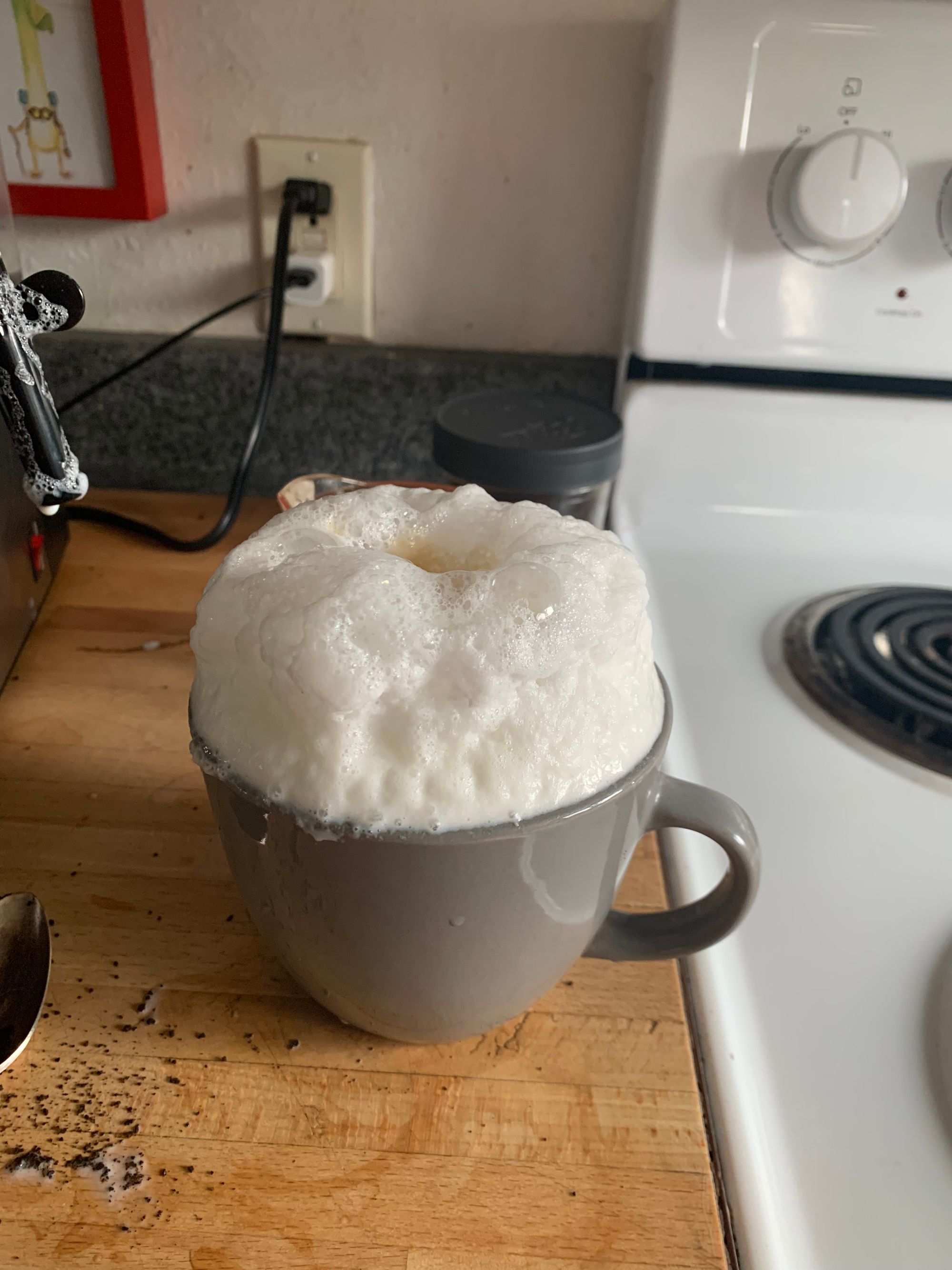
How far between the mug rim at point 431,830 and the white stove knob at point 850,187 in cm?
38

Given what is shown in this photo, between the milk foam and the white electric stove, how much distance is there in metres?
0.13

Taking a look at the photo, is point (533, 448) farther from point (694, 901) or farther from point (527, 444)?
point (694, 901)

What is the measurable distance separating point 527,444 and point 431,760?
293 millimetres

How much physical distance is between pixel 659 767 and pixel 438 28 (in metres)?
0.52

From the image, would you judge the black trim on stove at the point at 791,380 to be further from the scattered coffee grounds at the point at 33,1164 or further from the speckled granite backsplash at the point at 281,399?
the scattered coffee grounds at the point at 33,1164

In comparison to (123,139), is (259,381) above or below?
below

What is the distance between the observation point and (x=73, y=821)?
388 millimetres

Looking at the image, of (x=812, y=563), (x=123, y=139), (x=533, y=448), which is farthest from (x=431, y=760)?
(x=123, y=139)

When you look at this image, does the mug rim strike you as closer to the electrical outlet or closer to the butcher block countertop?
the butcher block countertop

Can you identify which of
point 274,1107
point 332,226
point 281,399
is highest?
point 332,226

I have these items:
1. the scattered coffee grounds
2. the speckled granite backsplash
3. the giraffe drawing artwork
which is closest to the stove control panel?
the speckled granite backsplash

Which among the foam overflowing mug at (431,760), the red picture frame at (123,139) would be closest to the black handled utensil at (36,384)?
the foam overflowing mug at (431,760)

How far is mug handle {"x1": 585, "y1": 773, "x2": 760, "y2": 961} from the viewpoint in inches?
11.3

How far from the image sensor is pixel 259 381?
0.63 meters
